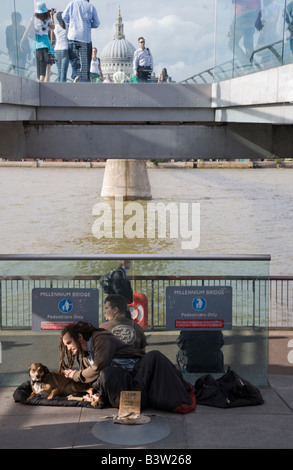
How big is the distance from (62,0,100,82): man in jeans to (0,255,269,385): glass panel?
7252 mm

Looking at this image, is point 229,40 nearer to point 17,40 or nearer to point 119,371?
point 17,40

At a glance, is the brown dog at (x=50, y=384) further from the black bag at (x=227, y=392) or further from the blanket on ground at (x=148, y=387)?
the black bag at (x=227, y=392)

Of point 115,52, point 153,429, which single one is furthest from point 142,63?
point 115,52

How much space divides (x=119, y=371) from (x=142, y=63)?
403 inches

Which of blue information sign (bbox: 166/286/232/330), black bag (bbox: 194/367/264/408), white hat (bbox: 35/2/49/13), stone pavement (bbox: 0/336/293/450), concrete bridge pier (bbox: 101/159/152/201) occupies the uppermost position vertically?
white hat (bbox: 35/2/49/13)

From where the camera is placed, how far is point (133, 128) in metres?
13.4

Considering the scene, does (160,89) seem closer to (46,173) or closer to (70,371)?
(70,371)

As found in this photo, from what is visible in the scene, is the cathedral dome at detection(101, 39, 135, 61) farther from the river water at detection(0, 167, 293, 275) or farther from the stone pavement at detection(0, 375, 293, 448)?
the stone pavement at detection(0, 375, 293, 448)

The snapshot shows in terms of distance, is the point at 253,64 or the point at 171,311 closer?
the point at 171,311

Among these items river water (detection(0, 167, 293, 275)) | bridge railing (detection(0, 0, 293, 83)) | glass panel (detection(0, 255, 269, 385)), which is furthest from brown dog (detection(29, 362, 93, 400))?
river water (detection(0, 167, 293, 275))

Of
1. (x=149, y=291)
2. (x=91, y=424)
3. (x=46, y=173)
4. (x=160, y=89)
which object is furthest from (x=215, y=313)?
(x=46, y=173)

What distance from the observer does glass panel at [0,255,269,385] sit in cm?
645

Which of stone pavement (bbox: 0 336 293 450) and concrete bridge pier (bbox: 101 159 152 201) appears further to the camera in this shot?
concrete bridge pier (bbox: 101 159 152 201)
